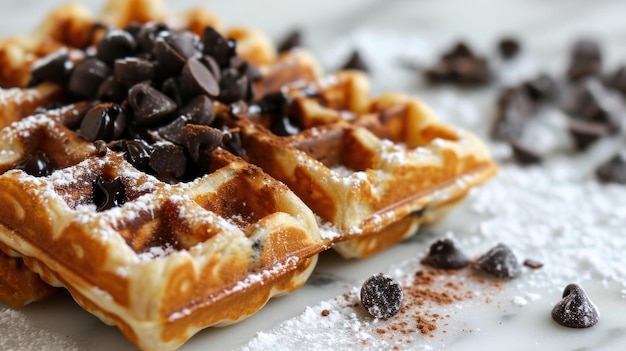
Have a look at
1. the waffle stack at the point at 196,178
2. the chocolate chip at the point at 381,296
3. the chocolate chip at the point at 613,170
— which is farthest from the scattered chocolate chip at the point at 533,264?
the chocolate chip at the point at 613,170

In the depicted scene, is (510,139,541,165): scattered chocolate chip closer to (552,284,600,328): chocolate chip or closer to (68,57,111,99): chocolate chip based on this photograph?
(552,284,600,328): chocolate chip

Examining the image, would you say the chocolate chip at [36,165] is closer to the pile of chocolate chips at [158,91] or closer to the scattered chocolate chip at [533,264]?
the pile of chocolate chips at [158,91]

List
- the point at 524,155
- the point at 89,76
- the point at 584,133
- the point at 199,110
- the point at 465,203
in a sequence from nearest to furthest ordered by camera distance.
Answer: the point at 199,110 → the point at 89,76 → the point at 465,203 → the point at 524,155 → the point at 584,133

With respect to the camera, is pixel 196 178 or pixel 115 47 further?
pixel 115 47

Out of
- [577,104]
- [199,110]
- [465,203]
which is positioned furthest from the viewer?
[577,104]

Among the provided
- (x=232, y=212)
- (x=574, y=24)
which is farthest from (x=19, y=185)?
(x=574, y=24)

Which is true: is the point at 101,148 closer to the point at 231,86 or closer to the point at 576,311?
the point at 231,86

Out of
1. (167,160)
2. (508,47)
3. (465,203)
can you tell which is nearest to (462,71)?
(508,47)
